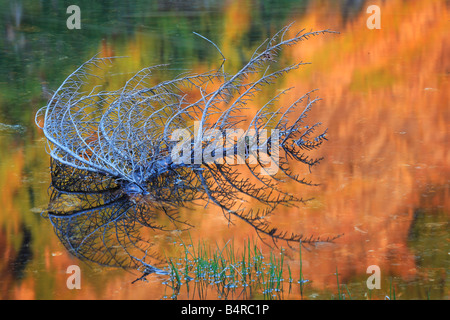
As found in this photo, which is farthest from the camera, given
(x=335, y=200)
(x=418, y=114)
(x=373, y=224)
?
(x=418, y=114)

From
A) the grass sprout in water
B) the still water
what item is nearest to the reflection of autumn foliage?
the still water

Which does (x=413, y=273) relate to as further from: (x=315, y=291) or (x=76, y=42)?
(x=76, y=42)

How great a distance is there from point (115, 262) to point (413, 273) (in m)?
1.56

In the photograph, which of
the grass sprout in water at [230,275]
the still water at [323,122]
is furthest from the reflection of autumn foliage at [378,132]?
the grass sprout in water at [230,275]

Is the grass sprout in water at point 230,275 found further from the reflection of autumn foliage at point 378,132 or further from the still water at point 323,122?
the reflection of autumn foliage at point 378,132

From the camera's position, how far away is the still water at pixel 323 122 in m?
3.63

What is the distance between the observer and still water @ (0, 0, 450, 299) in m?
3.63

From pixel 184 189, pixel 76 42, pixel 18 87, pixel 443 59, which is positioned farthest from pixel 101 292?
pixel 76 42

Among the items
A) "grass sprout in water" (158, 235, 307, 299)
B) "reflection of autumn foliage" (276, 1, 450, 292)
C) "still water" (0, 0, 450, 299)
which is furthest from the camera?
"reflection of autumn foliage" (276, 1, 450, 292)

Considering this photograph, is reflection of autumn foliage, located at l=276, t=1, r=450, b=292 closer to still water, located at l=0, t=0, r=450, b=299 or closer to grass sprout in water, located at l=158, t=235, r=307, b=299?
still water, located at l=0, t=0, r=450, b=299

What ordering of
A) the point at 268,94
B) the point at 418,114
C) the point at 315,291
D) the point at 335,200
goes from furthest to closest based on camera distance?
the point at 268,94
the point at 418,114
the point at 335,200
the point at 315,291

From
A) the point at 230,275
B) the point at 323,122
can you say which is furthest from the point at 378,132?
the point at 230,275

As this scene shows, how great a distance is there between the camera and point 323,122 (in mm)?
5926

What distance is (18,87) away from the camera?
736 cm
